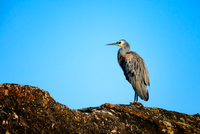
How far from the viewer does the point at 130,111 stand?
6.23 m

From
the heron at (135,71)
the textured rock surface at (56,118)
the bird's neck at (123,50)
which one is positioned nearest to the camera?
the textured rock surface at (56,118)

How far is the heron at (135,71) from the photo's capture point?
32.9ft

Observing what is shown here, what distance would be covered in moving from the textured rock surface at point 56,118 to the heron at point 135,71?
146 inches

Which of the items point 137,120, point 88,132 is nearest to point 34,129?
point 88,132

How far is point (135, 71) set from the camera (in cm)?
1060

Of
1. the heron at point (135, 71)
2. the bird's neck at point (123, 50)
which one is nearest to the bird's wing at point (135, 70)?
the heron at point (135, 71)

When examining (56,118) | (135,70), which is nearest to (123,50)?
(135,70)

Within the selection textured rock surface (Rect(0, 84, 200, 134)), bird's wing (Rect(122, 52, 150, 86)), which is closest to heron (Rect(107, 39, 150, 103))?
bird's wing (Rect(122, 52, 150, 86))

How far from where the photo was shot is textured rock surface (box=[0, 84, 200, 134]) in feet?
12.6

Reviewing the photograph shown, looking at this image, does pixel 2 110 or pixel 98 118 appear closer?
pixel 2 110

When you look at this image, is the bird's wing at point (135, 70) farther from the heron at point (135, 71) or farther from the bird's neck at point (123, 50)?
the bird's neck at point (123, 50)

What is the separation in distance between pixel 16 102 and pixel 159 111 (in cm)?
527

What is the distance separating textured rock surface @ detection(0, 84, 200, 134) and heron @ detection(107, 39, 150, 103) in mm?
3707

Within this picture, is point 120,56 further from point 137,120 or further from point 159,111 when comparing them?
point 137,120
